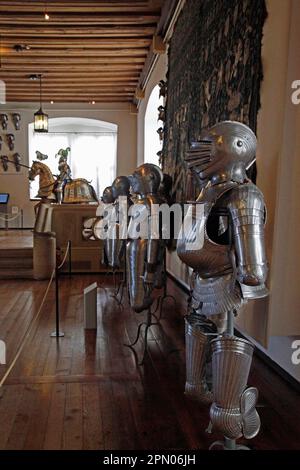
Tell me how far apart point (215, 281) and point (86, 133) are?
12892 mm

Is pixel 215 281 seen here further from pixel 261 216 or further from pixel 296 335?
pixel 296 335

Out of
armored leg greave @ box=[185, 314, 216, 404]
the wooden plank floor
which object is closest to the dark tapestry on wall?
armored leg greave @ box=[185, 314, 216, 404]

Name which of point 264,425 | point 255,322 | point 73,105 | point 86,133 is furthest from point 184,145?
point 86,133

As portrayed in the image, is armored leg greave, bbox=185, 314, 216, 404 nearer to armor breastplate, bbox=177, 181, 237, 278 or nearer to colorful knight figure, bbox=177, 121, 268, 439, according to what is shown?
colorful knight figure, bbox=177, 121, 268, 439

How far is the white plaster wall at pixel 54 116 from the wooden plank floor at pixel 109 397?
349 inches

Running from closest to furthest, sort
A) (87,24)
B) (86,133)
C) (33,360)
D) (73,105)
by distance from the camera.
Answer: (33,360), (87,24), (73,105), (86,133)

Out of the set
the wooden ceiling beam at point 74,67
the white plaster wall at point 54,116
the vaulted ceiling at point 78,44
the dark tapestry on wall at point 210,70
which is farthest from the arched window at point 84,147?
the dark tapestry on wall at point 210,70

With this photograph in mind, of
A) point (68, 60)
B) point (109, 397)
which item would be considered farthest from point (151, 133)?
point (109, 397)

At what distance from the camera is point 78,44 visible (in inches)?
287

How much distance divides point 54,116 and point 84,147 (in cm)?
201

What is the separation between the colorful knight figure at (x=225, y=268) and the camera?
5.76 ft

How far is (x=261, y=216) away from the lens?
1.78 metres

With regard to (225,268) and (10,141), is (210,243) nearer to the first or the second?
(225,268)

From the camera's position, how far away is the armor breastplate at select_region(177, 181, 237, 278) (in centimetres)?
188
